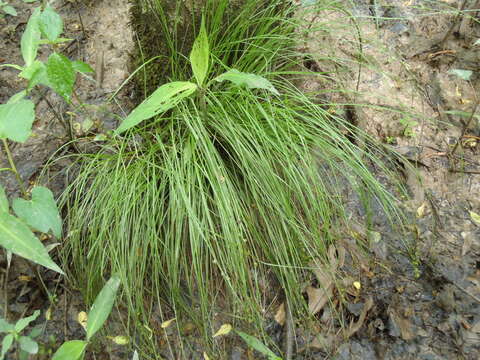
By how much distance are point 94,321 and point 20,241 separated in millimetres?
332

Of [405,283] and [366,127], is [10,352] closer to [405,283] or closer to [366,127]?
[405,283]

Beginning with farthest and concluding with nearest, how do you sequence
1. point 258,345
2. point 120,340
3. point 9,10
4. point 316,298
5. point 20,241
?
point 9,10 < point 316,298 < point 120,340 < point 258,345 < point 20,241

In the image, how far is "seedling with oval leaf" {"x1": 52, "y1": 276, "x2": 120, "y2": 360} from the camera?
1175 millimetres

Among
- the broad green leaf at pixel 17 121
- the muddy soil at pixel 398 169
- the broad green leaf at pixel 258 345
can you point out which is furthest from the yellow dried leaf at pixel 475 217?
the broad green leaf at pixel 17 121

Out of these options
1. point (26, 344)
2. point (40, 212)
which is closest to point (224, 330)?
point (26, 344)

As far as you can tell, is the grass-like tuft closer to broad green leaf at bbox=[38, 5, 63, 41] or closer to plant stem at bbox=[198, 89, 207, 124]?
plant stem at bbox=[198, 89, 207, 124]

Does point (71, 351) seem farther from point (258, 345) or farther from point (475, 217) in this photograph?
point (475, 217)

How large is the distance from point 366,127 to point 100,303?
1.45 meters

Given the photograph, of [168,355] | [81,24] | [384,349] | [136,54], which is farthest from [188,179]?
[81,24]

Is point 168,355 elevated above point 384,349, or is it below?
above

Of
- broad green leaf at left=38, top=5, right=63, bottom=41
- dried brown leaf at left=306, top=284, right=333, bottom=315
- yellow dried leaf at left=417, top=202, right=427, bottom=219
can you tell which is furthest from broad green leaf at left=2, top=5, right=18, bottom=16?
yellow dried leaf at left=417, top=202, right=427, bottom=219

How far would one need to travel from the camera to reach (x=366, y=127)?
2029mm

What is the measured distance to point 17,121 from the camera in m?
1.15

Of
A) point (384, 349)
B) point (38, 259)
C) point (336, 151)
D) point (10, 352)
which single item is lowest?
point (384, 349)
